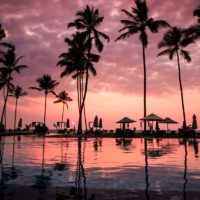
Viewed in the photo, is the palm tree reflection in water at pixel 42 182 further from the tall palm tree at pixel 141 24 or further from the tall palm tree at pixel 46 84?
the tall palm tree at pixel 46 84

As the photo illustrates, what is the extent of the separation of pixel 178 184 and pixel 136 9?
104ft

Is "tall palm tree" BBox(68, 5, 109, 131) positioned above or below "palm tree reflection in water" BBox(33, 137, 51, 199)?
above

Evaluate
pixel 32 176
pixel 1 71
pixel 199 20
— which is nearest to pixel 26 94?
pixel 1 71

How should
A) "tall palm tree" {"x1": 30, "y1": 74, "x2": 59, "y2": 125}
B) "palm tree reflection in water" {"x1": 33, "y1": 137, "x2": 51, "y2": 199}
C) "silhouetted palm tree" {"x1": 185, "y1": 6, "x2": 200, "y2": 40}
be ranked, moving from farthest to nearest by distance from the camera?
"tall palm tree" {"x1": 30, "y1": 74, "x2": 59, "y2": 125} → "silhouetted palm tree" {"x1": 185, "y1": 6, "x2": 200, "y2": 40} → "palm tree reflection in water" {"x1": 33, "y1": 137, "x2": 51, "y2": 199}

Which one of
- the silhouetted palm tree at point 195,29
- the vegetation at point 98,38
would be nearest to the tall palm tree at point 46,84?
the vegetation at point 98,38

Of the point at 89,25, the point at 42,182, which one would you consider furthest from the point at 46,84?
the point at 42,182

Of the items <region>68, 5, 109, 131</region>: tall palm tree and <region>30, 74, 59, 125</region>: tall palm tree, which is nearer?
<region>68, 5, 109, 131</region>: tall palm tree

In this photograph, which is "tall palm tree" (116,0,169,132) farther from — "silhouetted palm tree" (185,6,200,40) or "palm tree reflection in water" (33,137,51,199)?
"palm tree reflection in water" (33,137,51,199)

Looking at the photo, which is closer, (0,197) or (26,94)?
(0,197)

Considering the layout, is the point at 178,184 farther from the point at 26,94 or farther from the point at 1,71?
the point at 26,94

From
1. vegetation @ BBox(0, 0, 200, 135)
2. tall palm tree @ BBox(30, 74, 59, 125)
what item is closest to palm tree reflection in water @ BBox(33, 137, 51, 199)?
vegetation @ BBox(0, 0, 200, 135)

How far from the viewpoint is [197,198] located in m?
4.70

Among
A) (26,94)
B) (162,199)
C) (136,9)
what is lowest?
(162,199)

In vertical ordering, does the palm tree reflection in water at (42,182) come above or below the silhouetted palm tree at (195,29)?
below
